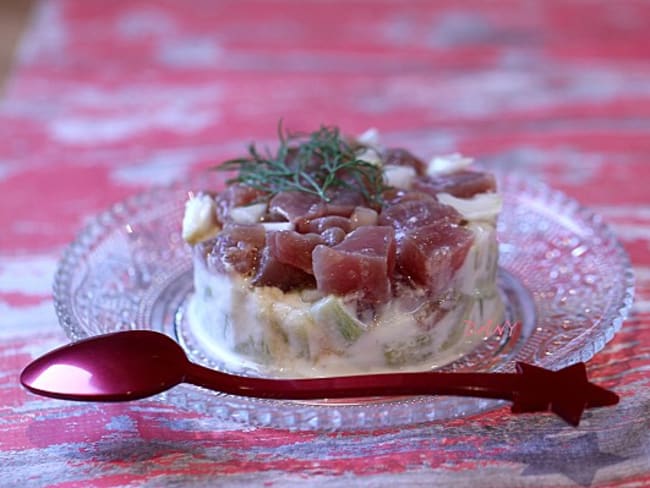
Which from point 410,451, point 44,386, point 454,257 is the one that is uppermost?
point 454,257

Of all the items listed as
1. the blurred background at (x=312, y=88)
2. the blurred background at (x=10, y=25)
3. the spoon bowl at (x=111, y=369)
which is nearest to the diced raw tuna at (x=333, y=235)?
the spoon bowl at (x=111, y=369)

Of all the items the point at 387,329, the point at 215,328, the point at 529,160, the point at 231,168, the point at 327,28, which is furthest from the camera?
the point at 327,28

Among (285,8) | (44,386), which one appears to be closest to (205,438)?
(44,386)

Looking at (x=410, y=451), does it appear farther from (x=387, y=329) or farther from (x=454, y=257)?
(x=454, y=257)

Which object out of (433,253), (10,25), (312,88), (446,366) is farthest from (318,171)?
(10,25)

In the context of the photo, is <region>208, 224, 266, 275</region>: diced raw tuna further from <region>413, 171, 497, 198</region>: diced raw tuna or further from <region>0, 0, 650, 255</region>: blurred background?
<region>0, 0, 650, 255</region>: blurred background

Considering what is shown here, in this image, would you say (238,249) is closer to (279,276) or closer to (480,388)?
(279,276)
